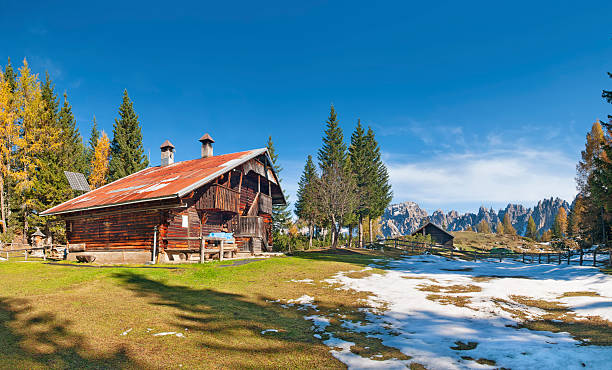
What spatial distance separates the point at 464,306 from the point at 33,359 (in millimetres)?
9824

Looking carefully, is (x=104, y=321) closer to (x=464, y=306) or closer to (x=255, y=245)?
(x=464, y=306)

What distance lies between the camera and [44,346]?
18.7 ft

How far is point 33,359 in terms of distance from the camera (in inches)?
200

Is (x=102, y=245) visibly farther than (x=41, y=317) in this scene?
Yes

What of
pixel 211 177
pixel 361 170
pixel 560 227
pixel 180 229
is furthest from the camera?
pixel 560 227

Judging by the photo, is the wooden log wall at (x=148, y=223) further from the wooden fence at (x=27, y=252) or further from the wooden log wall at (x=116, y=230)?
the wooden fence at (x=27, y=252)

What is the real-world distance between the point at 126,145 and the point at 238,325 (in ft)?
139

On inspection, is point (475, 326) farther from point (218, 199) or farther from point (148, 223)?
point (148, 223)

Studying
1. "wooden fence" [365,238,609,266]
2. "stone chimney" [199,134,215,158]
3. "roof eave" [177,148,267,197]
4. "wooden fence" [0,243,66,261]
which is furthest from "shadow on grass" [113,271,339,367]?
"wooden fence" [365,238,609,266]

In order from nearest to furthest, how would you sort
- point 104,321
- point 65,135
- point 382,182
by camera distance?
point 104,321 < point 65,135 < point 382,182

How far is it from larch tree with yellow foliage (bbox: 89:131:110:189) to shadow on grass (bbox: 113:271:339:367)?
1419 inches

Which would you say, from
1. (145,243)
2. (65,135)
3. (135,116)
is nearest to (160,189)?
(145,243)

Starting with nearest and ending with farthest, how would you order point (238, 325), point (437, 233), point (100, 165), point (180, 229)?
point (238, 325) < point (180, 229) < point (100, 165) < point (437, 233)

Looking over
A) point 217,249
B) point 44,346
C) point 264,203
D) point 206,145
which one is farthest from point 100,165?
point 44,346
